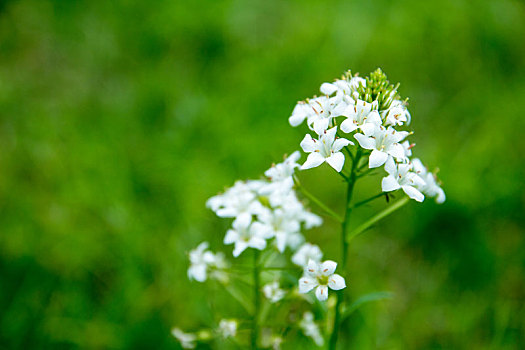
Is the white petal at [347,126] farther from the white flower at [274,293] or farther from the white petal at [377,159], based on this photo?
the white flower at [274,293]

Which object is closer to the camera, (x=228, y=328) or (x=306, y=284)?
(x=306, y=284)

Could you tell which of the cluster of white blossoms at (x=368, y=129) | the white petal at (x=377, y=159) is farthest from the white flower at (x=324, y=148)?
the white petal at (x=377, y=159)

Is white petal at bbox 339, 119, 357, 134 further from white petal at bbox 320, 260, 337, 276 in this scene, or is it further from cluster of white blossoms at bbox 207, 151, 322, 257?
white petal at bbox 320, 260, 337, 276

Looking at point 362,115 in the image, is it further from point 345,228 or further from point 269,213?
point 269,213

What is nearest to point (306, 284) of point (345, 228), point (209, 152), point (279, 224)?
point (345, 228)

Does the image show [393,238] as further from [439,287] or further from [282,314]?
[282,314]

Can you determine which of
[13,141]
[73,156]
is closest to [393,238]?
[73,156]
